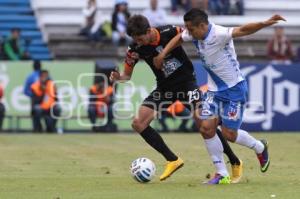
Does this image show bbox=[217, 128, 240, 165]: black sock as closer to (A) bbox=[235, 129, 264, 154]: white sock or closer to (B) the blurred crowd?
(A) bbox=[235, 129, 264, 154]: white sock

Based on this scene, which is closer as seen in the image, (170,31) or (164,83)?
(170,31)

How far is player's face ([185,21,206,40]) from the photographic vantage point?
1221 centimetres

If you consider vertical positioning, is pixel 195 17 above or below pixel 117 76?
above

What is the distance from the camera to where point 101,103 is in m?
25.8

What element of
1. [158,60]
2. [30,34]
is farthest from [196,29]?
[30,34]

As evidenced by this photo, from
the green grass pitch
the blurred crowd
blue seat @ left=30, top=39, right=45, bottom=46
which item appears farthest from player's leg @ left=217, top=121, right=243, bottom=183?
blue seat @ left=30, top=39, right=45, bottom=46

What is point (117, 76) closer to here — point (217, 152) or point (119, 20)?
point (217, 152)

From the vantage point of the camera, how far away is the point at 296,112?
2634 centimetres

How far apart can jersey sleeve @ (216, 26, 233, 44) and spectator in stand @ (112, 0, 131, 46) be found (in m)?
16.4

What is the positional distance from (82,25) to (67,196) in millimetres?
19758

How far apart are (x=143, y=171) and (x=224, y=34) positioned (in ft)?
6.75

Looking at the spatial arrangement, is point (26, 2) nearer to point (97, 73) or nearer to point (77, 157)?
point (97, 73)

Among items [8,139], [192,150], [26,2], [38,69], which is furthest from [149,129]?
[26,2]

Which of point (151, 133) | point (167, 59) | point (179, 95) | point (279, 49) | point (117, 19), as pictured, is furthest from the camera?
point (117, 19)
